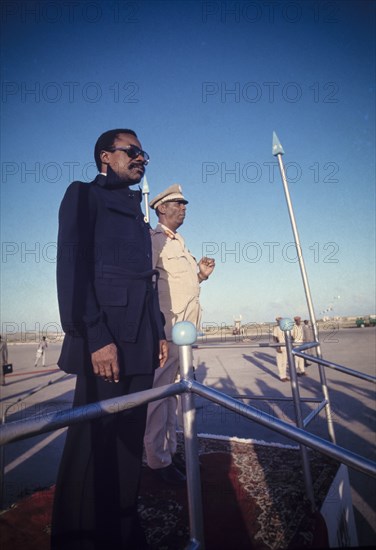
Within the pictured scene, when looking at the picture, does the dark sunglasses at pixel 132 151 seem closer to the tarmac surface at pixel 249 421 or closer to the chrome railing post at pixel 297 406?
the tarmac surface at pixel 249 421

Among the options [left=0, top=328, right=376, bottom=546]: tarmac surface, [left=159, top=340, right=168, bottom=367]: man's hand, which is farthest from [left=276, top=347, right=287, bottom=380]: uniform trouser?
[left=159, top=340, right=168, bottom=367]: man's hand

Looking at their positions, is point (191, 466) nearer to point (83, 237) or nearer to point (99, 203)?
point (83, 237)

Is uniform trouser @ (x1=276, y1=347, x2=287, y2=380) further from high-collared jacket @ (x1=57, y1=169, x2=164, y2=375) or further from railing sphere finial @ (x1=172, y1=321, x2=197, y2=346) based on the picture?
railing sphere finial @ (x1=172, y1=321, x2=197, y2=346)

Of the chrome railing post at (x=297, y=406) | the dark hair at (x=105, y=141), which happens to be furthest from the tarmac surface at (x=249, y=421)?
the dark hair at (x=105, y=141)

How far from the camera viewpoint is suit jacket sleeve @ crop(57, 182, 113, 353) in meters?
1.26

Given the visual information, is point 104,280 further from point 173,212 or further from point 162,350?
point 173,212

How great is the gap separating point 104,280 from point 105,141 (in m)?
0.90

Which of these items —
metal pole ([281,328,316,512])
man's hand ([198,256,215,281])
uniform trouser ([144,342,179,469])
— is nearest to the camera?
metal pole ([281,328,316,512])

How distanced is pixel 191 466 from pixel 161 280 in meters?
1.76

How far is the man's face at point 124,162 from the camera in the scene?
1.70m

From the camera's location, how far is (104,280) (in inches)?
55.9

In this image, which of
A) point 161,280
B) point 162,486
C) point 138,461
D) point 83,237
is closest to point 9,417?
point 162,486

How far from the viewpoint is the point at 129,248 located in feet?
5.07

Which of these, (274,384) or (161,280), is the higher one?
(161,280)
